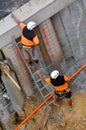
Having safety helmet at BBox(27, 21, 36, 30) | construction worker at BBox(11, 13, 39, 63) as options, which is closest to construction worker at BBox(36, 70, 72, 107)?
construction worker at BBox(11, 13, 39, 63)

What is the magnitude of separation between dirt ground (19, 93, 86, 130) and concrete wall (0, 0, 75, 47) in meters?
2.80

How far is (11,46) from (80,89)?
9.46 ft

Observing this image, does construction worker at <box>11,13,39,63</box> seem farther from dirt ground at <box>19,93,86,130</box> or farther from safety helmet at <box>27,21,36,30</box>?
dirt ground at <box>19,93,86,130</box>

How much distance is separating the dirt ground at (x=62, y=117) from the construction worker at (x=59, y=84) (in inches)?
12.0

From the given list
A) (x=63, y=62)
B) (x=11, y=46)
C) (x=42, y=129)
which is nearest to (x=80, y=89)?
(x=63, y=62)

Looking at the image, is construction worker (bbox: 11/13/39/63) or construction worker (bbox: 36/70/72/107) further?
construction worker (bbox: 11/13/39/63)

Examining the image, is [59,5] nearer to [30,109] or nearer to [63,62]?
[63,62]

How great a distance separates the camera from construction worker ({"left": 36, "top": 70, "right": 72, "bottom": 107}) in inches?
411


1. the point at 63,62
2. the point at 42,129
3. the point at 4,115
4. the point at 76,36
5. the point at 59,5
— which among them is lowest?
the point at 42,129

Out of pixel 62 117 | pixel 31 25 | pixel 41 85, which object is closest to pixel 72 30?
pixel 31 25

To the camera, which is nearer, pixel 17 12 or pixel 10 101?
pixel 17 12

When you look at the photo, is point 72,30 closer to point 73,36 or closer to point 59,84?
point 73,36

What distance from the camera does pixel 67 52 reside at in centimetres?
1220

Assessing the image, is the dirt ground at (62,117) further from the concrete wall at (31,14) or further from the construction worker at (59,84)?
the concrete wall at (31,14)
